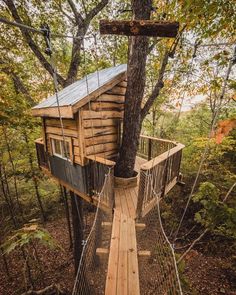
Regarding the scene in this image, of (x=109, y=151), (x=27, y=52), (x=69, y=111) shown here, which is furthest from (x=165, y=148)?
(x=27, y=52)

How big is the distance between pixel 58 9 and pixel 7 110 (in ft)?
13.5

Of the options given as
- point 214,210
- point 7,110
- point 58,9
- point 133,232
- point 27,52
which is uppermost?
point 58,9

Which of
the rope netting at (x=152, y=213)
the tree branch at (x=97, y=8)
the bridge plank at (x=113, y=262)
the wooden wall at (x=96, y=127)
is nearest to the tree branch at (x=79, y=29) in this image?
the tree branch at (x=97, y=8)

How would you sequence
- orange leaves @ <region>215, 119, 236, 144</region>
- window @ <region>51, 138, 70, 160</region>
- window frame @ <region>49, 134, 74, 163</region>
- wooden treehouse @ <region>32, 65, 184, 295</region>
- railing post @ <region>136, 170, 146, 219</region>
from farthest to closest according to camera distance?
window @ <region>51, 138, 70, 160</region> → window frame @ <region>49, 134, 74, 163</region> → railing post @ <region>136, 170, 146, 219</region> → wooden treehouse @ <region>32, 65, 184, 295</region> → orange leaves @ <region>215, 119, 236, 144</region>

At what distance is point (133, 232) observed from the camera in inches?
115

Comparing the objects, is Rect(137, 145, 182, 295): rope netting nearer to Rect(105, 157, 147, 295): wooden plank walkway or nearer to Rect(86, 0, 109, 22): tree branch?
Rect(105, 157, 147, 295): wooden plank walkway

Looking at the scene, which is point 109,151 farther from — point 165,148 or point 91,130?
point 165,148

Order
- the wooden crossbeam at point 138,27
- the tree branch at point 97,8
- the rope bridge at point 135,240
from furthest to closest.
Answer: the tree branch at point 97,8 < the rope bridge at point 135,240 < the wooden crossbeam at point 138,27

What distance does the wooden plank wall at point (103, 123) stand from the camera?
440cm

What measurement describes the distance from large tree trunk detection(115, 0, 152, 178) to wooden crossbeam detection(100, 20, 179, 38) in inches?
87.7

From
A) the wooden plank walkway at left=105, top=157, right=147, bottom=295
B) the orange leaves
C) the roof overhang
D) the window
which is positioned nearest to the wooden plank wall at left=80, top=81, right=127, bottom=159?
the roof overhang

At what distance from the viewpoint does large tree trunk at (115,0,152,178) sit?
362cm

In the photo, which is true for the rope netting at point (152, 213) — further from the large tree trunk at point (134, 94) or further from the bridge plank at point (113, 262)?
the large tree trunk at point (134, 94)

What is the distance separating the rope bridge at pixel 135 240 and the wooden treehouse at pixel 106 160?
14 mm
